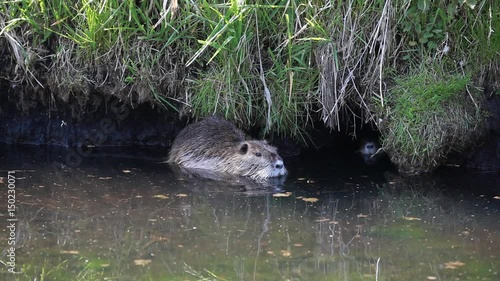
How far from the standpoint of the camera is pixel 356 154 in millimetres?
6664

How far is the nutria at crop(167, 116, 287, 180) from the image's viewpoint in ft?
20.1

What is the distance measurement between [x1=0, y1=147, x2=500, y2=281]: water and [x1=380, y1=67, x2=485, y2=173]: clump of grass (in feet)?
0.65

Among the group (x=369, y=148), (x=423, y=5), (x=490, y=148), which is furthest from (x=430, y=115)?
(x=369, y=148)

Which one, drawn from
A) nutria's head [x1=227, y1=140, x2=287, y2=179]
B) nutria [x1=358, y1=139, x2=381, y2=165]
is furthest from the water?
nutria [x1=358, y1=139, x2=381, y2=165]

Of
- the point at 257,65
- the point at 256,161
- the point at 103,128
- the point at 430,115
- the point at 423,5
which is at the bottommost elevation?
the point at 256,161

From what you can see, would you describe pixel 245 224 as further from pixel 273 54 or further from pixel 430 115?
pixel 430 115

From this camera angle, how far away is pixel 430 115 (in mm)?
5758

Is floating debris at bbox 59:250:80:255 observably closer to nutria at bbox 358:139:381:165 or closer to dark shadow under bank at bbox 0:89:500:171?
dark shadow under bank at bbox 0:89:500:171

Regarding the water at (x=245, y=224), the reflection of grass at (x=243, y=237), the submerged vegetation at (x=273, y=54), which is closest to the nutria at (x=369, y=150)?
the water at (x=245, y=224)

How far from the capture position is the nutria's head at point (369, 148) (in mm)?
6543

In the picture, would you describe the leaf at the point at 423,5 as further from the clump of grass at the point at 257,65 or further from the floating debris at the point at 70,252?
the floating debris at the point at 70,252

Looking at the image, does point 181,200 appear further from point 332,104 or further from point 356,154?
point 356,154

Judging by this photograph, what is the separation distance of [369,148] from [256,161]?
0.98 meters

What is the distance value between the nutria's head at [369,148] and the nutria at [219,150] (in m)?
0.84
